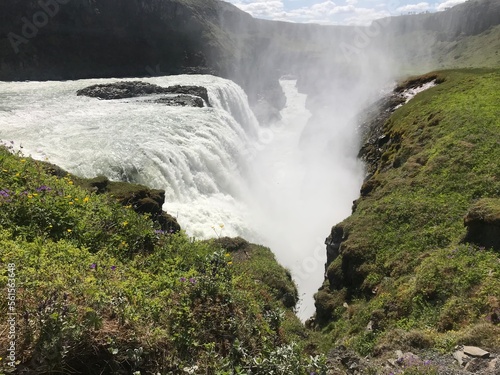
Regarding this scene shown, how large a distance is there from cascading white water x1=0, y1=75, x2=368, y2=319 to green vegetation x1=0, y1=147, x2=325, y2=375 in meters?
12.4

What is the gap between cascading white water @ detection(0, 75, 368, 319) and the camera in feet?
78.2

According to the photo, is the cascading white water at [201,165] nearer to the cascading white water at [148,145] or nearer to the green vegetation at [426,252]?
the cascading white water at [148,145]

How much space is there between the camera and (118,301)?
531 centimetres

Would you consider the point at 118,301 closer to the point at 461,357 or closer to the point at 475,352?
the point at 461,357

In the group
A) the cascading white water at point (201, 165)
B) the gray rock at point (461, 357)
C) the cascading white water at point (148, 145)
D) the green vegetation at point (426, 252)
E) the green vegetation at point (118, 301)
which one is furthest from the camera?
the cascading white water at point (201, 165)

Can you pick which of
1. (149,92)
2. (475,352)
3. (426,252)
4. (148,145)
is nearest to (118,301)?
(475,352)

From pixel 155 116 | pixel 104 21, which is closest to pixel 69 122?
pixel 155 116

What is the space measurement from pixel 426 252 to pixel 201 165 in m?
18.8

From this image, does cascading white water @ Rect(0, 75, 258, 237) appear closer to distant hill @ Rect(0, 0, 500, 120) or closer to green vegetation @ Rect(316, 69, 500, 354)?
green vegetation @ Rect(316, 69, 500, 354)

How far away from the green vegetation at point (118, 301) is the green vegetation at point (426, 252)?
455cm

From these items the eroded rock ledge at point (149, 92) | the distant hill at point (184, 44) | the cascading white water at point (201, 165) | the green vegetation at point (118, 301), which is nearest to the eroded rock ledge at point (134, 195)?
the cascading white water at point (201, 165)

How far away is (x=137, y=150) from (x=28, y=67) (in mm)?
62743

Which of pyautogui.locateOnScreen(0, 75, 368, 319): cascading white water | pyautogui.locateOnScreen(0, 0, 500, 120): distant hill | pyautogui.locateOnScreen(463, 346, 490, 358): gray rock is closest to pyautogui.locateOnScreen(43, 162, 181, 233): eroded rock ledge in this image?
pyautogui.locateOnScreen(0, 75, 368, 319): cascading white water

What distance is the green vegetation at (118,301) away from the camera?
466cm
